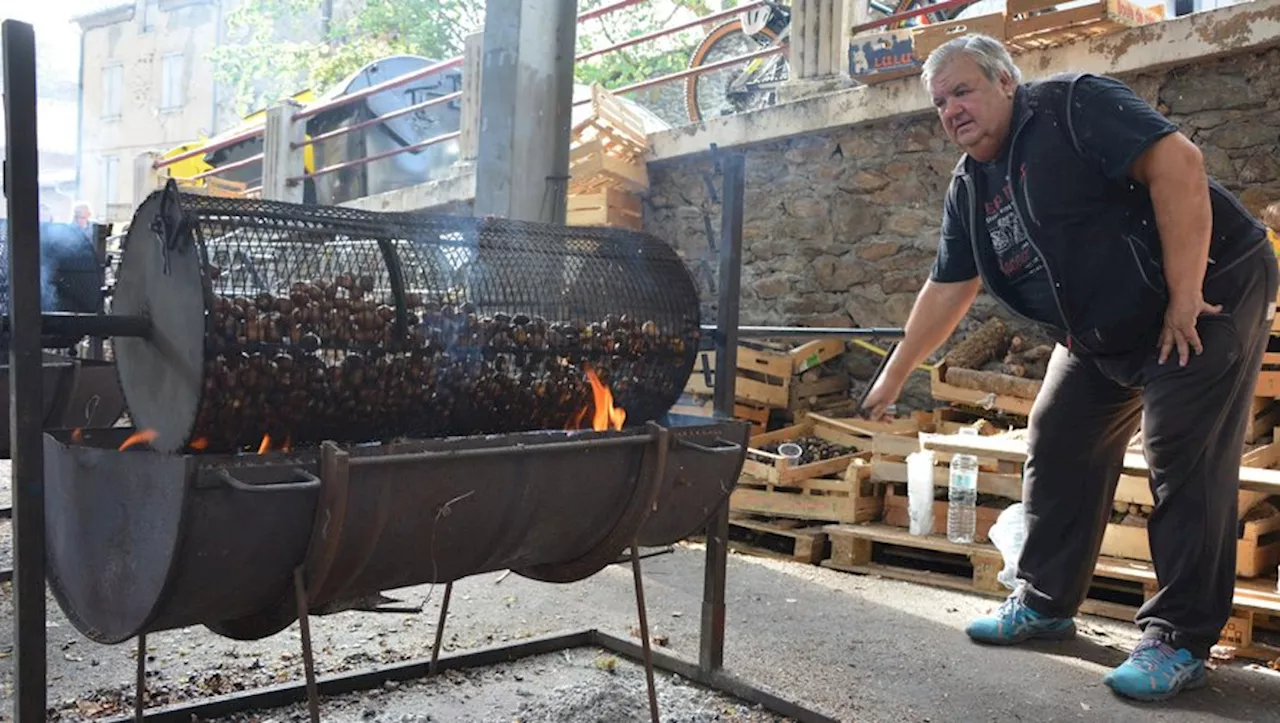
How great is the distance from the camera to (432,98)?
556 inches

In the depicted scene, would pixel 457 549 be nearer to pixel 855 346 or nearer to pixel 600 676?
pixel 600 676

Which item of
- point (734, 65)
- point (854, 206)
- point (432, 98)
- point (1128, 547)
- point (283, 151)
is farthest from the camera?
point (432, 98)

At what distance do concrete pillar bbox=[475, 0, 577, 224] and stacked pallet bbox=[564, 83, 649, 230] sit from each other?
249 cm

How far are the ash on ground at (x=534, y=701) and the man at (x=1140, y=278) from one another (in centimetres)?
116

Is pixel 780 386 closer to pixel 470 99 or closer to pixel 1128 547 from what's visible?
pixel 1128 547

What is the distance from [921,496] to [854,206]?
2.59 m

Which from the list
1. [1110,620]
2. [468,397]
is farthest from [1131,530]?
[468,397]

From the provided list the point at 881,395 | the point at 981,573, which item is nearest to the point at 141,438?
the point at 881,395

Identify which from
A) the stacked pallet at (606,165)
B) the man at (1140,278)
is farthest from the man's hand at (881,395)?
the stacked pallet at (606,165)

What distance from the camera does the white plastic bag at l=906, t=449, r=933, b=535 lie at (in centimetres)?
539

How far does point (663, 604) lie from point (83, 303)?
122 inches

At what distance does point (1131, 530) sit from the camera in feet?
15.5

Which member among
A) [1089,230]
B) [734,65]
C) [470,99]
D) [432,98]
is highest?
[432,98]

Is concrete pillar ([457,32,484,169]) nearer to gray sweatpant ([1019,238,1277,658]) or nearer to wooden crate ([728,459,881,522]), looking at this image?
wooden crate ([728,459,881,522])
